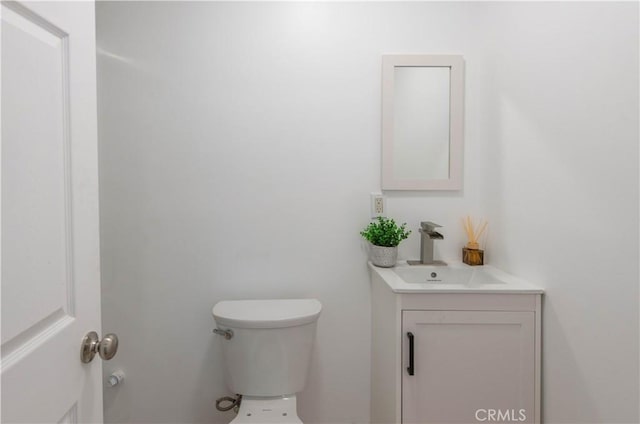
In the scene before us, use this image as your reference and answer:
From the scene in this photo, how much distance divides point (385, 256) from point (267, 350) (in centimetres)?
61

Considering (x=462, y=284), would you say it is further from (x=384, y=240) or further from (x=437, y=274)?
(x=384, y=240)

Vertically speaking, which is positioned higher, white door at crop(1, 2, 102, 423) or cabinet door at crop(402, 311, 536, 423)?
white door at crop(1, 2, 102, 423)

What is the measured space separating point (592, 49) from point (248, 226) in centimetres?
133

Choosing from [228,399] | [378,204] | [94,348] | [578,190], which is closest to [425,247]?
[378,204]

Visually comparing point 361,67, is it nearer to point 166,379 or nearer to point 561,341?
point 561,341

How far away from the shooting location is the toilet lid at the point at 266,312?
128 cm

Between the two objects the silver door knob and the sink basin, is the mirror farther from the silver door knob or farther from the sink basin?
the silver door knob

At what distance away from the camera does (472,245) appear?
4.95 feet

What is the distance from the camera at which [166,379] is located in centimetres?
154

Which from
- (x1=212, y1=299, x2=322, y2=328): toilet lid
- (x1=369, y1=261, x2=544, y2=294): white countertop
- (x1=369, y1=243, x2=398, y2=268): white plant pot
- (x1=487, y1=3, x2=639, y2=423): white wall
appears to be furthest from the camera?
(x1=369, y1=243, x2=398, y2=268): white plant pot

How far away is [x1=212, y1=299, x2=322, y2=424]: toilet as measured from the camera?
1.28 meters

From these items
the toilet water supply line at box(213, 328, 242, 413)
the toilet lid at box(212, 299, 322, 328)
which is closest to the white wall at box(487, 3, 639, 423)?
the toilet lid at box(212, 299, 322, 328)

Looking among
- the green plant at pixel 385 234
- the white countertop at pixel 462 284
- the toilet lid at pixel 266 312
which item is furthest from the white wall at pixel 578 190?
the toilet lid at pixel 266 312

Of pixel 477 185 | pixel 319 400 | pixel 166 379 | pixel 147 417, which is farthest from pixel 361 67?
pixel 147 417
